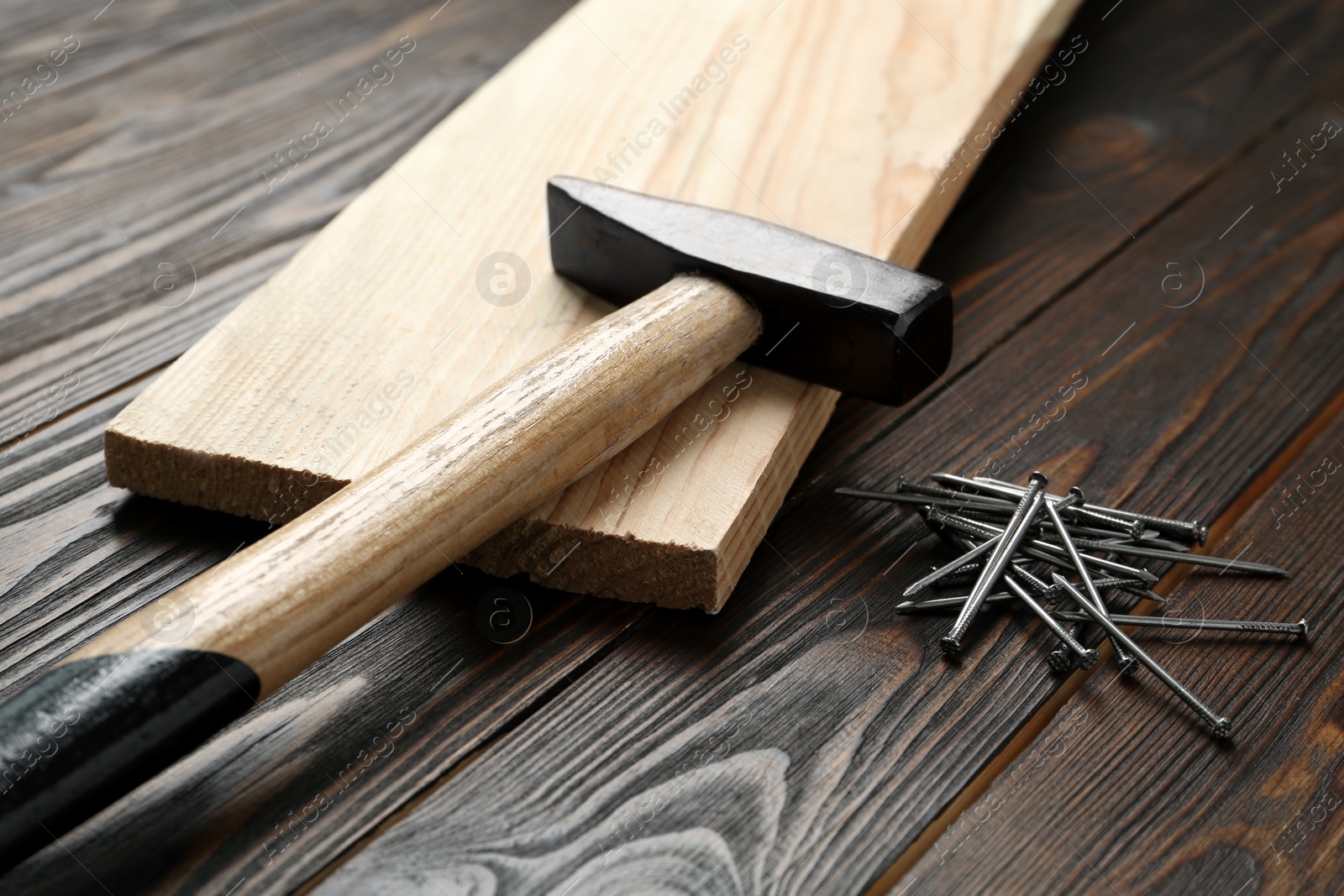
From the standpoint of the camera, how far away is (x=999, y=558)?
1.16 metres

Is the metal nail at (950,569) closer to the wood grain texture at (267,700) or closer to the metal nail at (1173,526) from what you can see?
the metal nail at (1173,526)

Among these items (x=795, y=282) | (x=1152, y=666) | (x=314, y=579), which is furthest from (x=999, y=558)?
(x=314, y=579)

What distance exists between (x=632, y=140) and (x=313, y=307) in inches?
21.1

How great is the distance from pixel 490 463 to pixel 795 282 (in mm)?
398

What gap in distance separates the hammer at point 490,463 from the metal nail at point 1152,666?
0.27m

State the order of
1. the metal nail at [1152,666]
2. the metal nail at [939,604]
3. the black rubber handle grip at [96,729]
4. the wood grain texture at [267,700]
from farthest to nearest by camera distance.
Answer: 1. the metal nail at [939,604]
2. the metal nail at [1152,666]
3. the wood grain texture at [267,700]
4. the black rubber handle grip at [96,729]

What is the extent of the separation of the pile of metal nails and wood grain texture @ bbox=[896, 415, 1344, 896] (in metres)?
0.03

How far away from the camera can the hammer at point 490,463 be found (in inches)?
32.1

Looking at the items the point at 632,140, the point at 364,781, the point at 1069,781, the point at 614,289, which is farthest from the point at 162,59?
the point at 1069,781

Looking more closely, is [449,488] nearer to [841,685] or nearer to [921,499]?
[841,685]

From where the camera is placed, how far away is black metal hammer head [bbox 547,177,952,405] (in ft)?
3.90

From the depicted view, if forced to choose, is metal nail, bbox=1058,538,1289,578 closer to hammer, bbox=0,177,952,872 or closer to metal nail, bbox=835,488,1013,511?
metal nail, bbox=835,488,1013,511

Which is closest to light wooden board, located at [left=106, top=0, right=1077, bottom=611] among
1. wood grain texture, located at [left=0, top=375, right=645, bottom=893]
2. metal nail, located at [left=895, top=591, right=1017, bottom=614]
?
wood grain texture, located at [left=0, top=375, right=645, bottom=893]

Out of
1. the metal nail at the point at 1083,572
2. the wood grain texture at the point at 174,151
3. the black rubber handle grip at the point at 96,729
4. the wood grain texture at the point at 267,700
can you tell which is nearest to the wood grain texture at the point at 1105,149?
the metal nail at the point at 1083,572
